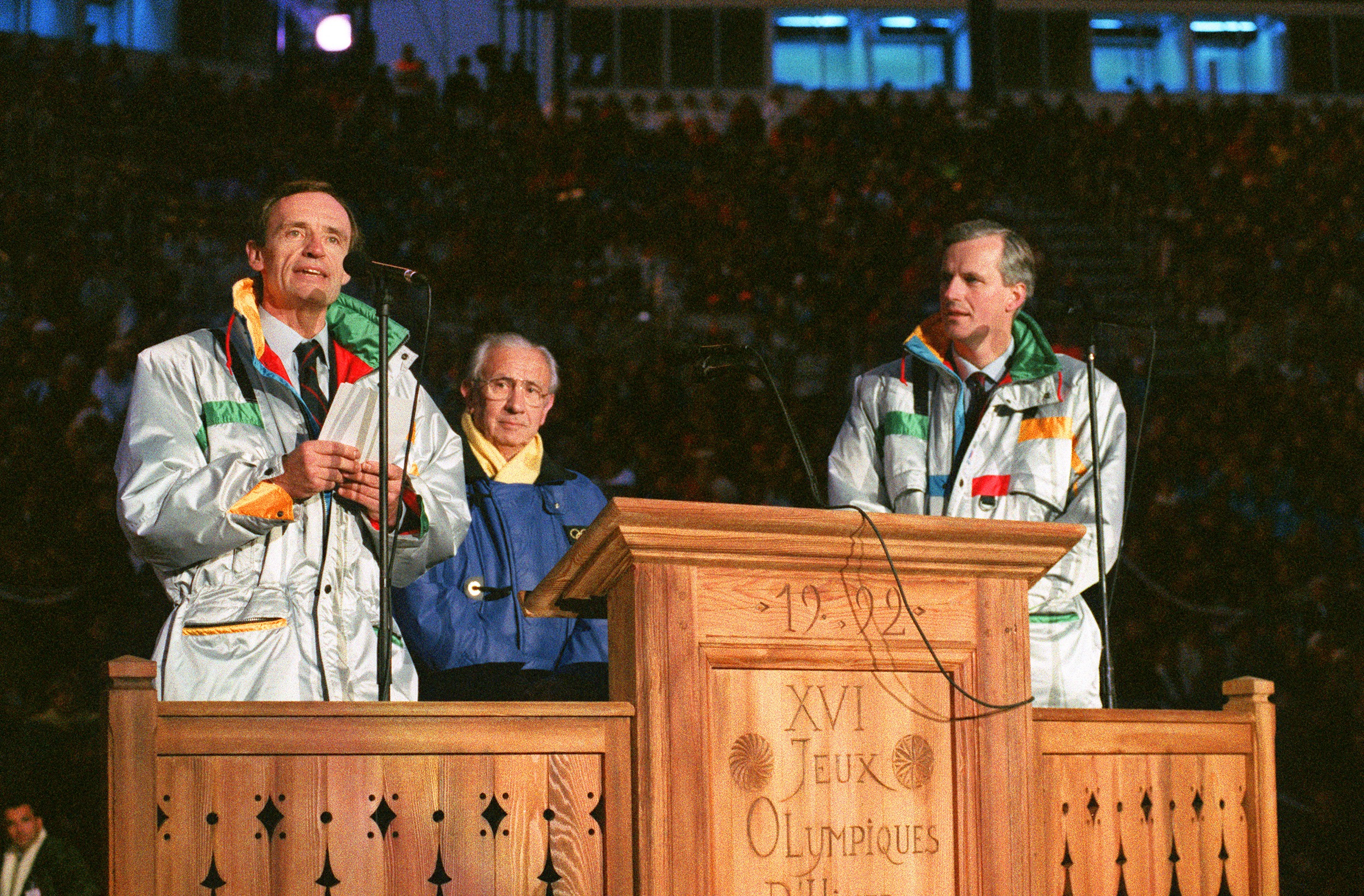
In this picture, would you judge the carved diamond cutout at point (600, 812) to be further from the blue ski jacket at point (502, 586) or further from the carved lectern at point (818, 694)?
the blue ski jacket at point (502, 586)

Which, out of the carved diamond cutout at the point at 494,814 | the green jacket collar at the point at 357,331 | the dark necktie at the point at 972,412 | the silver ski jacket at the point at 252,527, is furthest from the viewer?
the dark necktie at the point at 972,412

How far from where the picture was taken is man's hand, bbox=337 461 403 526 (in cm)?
278

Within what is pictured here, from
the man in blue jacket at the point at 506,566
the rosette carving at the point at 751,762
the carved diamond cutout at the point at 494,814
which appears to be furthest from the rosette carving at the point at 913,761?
the man in blue jacket at the point at 506,566

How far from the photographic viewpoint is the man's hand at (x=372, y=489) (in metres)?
2.78

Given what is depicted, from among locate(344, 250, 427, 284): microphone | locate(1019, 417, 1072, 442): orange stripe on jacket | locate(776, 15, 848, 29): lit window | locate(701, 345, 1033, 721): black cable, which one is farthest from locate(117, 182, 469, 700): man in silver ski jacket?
locate(776, 15, 848, 29): lit window

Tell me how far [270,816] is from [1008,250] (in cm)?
223

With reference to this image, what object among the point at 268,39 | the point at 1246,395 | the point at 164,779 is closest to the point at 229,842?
the point at 164,779

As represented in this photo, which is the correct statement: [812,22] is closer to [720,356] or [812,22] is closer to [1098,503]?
[1098,503]

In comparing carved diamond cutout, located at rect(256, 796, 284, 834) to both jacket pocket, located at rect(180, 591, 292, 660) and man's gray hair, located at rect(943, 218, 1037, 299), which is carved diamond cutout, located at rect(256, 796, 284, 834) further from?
man's gray hair, located at rect(943, 218, 1037, 299)

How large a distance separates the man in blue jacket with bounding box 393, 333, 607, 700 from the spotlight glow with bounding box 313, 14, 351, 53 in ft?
43.6

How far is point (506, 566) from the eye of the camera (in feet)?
11.9

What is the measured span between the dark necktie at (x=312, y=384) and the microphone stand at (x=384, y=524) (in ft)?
0.74

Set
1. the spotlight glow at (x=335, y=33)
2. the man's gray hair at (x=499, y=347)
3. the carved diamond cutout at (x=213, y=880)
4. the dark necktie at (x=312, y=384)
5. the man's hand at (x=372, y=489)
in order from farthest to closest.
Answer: the spotlight glow at (x=335, y=33), the man's gray hair at (x=499, y=347), the dark necktie at (x=312, y=384), the man's hand at (x=372, y=489), the carved diamond cutout at (x=213, y=880)

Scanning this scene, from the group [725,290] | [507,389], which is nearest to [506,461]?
[507,389]
